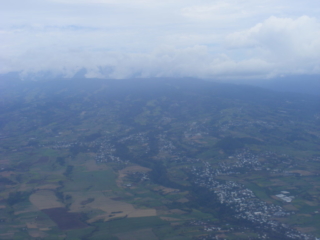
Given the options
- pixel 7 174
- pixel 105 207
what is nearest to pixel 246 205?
pixel 105 207

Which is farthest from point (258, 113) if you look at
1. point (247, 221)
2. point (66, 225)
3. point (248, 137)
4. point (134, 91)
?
point (66, 225)

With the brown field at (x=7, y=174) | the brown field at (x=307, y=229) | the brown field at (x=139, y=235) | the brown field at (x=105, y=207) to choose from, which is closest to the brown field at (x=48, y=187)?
the brown field at (x=105, y=207)

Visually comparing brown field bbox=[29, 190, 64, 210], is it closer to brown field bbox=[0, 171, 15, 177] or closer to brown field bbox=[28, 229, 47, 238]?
brown field bbox=[28, 229, 47, 238]

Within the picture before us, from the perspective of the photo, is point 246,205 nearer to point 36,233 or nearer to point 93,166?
point 36,233

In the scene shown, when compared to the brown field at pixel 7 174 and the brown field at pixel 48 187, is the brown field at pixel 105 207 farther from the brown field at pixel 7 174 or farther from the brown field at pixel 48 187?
the brown field at pixel 7 174

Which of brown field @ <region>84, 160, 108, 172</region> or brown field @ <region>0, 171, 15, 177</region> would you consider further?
brown field @ <region>84, 160, 108, 172</region>

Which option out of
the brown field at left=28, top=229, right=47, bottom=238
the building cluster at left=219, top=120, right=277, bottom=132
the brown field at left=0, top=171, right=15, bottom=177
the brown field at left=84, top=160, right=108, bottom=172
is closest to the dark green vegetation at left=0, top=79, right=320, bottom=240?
the brown field at left=28, top=229, right=47, bottom=238
